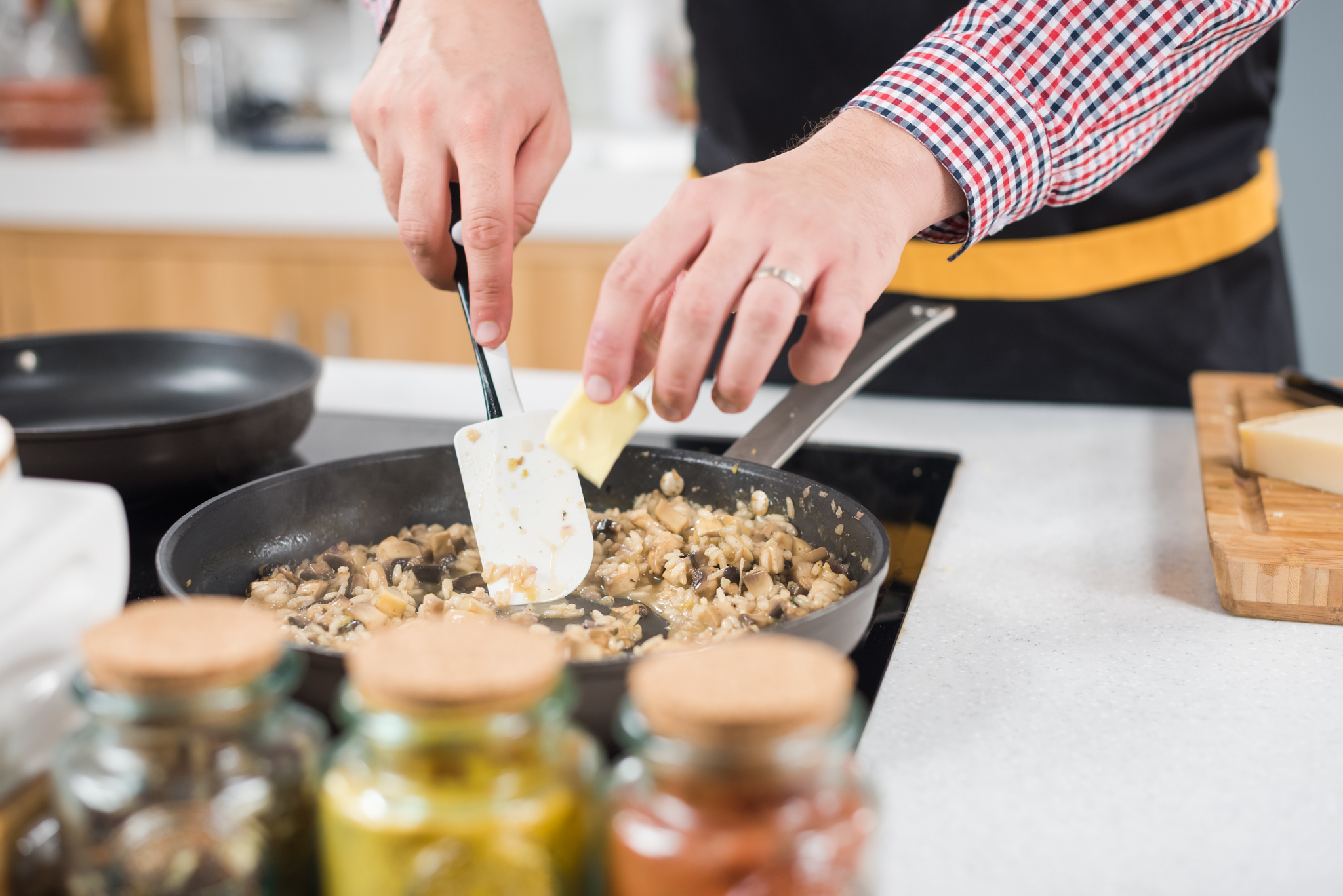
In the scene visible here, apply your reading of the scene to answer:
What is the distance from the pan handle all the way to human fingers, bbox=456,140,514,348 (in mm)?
222

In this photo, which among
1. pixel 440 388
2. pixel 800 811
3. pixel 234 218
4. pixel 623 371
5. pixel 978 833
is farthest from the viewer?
pixel 234 218

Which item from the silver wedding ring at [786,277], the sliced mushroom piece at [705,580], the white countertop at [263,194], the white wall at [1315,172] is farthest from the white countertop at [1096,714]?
the white wall at [1315,172]

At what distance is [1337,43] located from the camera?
264 centimetres

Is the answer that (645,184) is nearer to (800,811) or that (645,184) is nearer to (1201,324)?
(1201,324)

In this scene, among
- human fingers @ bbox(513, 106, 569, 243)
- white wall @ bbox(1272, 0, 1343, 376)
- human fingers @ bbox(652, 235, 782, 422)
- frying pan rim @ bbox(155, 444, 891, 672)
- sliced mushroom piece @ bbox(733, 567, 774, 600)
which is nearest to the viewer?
frying pan rim @ bbox(155, 444, 891, 672)

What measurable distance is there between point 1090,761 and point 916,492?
0.48 metres

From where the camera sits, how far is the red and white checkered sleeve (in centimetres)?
88

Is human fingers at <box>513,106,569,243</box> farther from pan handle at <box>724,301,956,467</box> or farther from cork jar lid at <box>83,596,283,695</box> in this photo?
cork jar lid at <box>83,596,283,695</box>

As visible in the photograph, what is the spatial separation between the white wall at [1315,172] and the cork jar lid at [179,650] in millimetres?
2748

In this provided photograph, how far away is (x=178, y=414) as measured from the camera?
4.02ft

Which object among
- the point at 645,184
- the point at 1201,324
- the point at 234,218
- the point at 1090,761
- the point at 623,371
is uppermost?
the point at 623,371

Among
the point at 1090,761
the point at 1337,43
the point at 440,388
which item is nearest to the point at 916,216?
the point at 1090,761

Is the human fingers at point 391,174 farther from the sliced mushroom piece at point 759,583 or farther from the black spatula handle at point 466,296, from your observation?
the sliced mushroom piece at point 759,583

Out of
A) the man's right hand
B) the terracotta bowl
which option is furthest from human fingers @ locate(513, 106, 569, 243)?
the terracotta bowl
